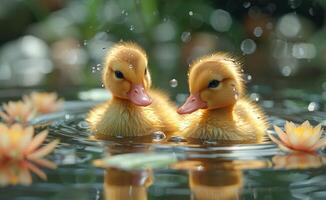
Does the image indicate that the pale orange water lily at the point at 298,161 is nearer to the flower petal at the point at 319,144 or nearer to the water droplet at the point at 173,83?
the flower petal at the point at 319,144

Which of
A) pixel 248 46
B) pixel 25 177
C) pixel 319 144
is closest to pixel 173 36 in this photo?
pixel 248 46

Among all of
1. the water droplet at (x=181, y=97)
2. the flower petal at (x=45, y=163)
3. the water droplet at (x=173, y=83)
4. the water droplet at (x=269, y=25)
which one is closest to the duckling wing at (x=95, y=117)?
the flower petal at (x=45, y=163)

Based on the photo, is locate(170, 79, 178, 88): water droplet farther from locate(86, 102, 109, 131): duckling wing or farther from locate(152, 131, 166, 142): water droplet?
locate(152, 131, 166, 142): water droplet

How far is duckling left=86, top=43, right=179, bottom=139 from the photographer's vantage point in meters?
3.66

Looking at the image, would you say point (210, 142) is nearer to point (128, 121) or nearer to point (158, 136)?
point (158, 136)

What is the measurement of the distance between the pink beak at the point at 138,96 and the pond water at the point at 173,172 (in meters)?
0.16

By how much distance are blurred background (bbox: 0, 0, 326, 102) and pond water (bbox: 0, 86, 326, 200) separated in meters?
2.68

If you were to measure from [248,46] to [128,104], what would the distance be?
3340 millimetres

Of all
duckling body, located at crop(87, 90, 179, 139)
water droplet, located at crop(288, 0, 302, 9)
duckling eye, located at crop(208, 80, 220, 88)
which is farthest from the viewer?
water droplet, located at crop(288, 0, 302, 9)

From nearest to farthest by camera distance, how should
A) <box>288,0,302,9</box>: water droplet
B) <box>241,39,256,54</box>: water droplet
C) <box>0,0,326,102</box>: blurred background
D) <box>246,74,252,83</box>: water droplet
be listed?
<box>246,74,252,83</box>: water droplet → <box>0,0,326,102</box>: blurred background → <box>241,39,256,54</box>: water droplet → <box>288,0,302,9</box>: water droplet

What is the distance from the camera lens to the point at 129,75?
12.0 ft

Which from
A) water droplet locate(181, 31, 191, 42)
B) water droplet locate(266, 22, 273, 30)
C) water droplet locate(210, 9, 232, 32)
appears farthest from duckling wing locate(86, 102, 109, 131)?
water droplet locate(266, 22, 273, 30)

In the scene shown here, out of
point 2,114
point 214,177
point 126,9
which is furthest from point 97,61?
point 214,177

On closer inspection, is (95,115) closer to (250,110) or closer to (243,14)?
(250,110)
